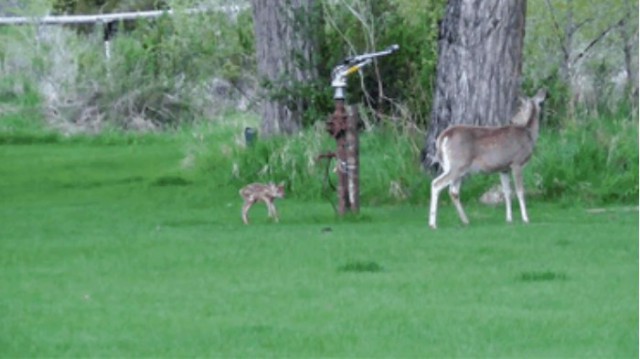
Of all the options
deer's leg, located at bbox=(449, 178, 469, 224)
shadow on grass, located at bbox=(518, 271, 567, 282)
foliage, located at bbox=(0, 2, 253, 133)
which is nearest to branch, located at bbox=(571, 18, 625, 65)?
foliage, located at bbox=(0, 2, 253, 133)

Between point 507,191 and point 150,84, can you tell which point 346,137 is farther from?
point 150,84

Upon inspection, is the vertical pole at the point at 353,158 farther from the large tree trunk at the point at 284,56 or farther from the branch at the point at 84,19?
the branch at the point at 84,19

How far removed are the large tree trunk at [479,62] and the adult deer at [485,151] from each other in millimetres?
3136

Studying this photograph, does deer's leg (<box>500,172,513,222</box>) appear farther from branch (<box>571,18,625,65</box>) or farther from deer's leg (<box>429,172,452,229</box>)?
branch (<box>571,18,625,65</box>)

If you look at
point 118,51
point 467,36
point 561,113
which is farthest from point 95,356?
point 118,51

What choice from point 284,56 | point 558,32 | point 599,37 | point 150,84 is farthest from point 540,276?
point 150,84

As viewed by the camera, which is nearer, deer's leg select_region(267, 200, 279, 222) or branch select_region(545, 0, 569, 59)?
deer's leg select_region(267, 200, 279, 222)

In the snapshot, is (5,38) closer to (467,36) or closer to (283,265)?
(467,36)

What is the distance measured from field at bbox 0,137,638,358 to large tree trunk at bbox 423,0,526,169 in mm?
1825

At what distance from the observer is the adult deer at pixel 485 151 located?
1877 centimetres

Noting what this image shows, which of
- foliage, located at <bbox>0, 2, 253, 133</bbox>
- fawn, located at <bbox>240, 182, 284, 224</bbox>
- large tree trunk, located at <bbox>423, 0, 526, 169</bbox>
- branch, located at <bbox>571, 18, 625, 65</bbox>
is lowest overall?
foliage, located at <bbox>0, 2, 253, 133</bbox>

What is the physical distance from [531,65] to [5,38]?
17.4 metres

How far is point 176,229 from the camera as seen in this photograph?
18938mm

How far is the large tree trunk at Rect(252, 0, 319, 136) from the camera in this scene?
25875 mm
